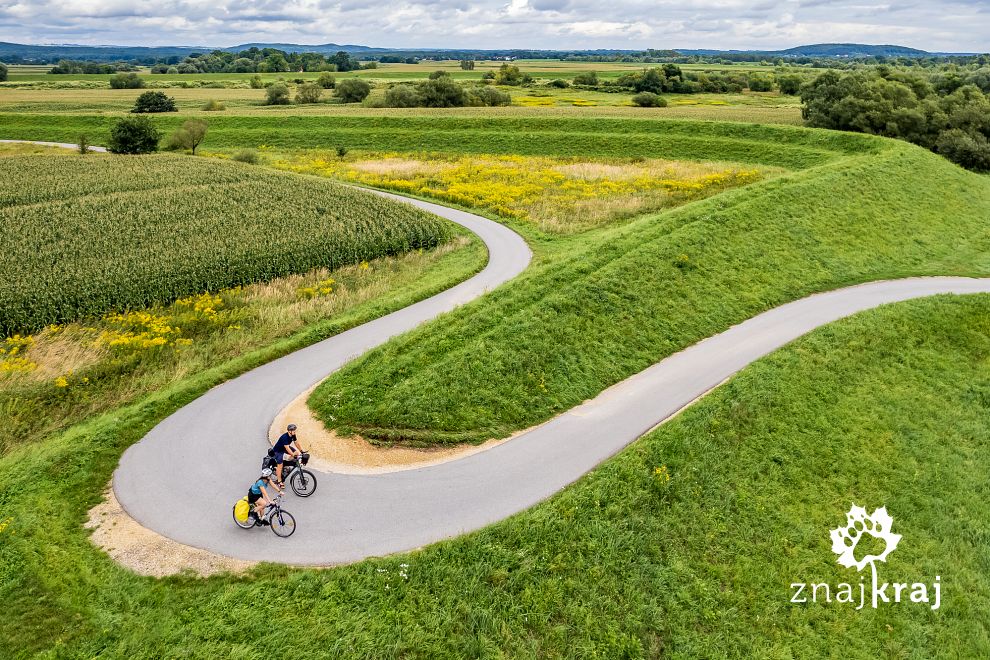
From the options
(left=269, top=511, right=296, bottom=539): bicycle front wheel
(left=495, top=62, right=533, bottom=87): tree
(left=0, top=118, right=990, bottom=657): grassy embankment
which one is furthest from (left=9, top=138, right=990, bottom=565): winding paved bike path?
(left=495, top=62, right=533, bottom=87): tree

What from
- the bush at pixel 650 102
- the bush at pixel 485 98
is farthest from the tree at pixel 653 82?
Result: the bush at pixel 485 98

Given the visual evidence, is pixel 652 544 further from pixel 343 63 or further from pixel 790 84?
pixel 343 63

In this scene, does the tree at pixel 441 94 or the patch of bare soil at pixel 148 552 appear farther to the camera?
the tree at pixel 441 94

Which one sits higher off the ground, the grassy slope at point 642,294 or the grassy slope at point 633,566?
the grassy slope at point 642,294

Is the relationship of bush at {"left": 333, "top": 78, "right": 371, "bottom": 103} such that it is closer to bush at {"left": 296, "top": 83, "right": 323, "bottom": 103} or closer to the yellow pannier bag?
bush at {"left": 296, "top": 83, "right": 323, "bottom": 103}

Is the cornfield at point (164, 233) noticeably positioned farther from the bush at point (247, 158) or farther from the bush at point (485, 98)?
the bush at point (485, 98)

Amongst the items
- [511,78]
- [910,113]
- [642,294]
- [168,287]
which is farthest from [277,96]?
[642,294]
